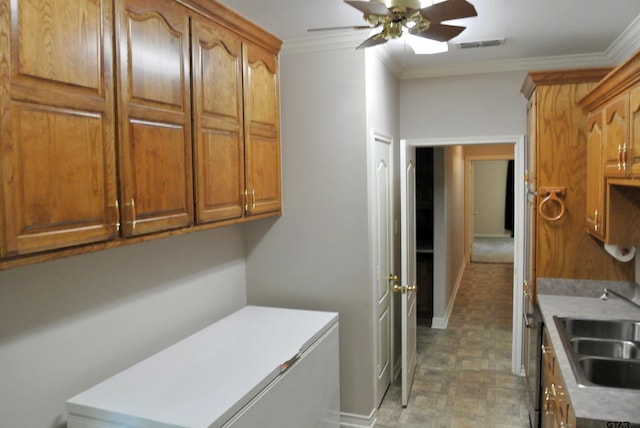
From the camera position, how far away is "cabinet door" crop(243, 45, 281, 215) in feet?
9.00

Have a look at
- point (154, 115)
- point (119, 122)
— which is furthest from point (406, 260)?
point (119, 122)

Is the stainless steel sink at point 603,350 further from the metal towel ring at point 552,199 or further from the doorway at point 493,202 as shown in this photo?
the doorway at point 493,202

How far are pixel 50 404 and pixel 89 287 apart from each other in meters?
0.47

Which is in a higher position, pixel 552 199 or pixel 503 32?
pixel 503 32

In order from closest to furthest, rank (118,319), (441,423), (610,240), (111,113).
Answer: (111,113) < (118,319) < (610,240) < (441,423)

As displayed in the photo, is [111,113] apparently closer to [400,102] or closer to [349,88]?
[349,88]

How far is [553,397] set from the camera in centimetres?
229

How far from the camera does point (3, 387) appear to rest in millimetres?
1719

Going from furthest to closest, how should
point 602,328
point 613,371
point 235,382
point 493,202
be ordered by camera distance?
point 493,202 → point 602,328 → point 613,371 → point 235,382

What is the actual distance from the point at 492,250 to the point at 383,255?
7692mm

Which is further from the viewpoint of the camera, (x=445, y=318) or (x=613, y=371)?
(x=445, y=318)

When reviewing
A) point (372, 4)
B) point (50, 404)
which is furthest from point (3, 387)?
point (372, 4)

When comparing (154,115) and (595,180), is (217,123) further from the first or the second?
(595,180)

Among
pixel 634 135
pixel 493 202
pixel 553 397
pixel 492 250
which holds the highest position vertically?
pixel 634 135
